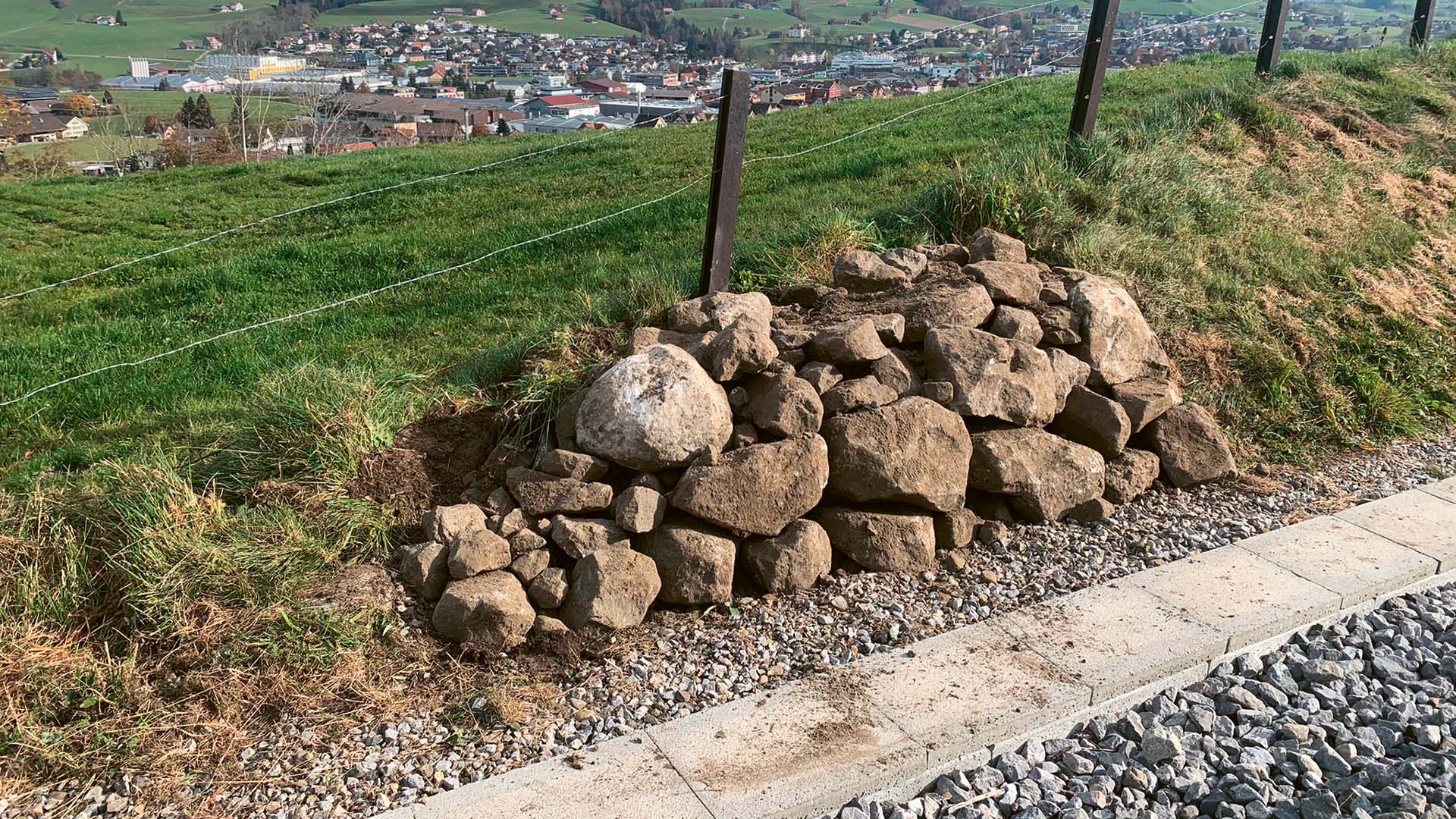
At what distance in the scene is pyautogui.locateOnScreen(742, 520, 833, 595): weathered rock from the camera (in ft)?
12.0

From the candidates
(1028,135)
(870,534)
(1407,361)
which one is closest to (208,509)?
(870,534)

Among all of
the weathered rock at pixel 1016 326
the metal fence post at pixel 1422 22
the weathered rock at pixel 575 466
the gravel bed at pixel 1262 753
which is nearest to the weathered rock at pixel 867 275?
the weathered rock at pixel 1016 326

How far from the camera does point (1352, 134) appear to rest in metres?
7.81

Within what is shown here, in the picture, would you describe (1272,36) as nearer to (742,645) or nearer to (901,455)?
(901,455)

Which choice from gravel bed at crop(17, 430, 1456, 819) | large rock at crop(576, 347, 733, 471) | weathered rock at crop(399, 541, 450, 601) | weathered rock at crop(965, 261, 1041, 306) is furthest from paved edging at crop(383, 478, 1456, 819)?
weathered rock at crop(965, 261, 1041, 306)

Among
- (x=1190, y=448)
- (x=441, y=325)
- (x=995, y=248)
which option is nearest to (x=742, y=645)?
(x=1190, y=448)

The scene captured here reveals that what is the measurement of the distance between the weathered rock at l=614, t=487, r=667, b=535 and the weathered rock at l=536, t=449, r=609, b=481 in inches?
6.2

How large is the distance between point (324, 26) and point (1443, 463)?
11.8 meters

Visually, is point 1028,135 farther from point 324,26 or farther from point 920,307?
point 324,26

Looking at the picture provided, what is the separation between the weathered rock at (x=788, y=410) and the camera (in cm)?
385

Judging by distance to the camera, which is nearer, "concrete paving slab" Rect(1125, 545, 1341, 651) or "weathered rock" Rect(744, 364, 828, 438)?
"concrete paving slab" Rect(1125, 545, 1341, 651)

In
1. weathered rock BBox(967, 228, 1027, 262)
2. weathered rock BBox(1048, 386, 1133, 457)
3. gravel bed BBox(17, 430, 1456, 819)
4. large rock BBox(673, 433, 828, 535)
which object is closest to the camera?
gravel bed BBox(17, 430, 1456, 819)

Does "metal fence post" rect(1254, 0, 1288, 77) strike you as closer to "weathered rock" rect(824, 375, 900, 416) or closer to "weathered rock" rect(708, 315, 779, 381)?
"weathered rock" rect(824, 375, 900, 416)

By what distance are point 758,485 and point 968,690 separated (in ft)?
3.44
